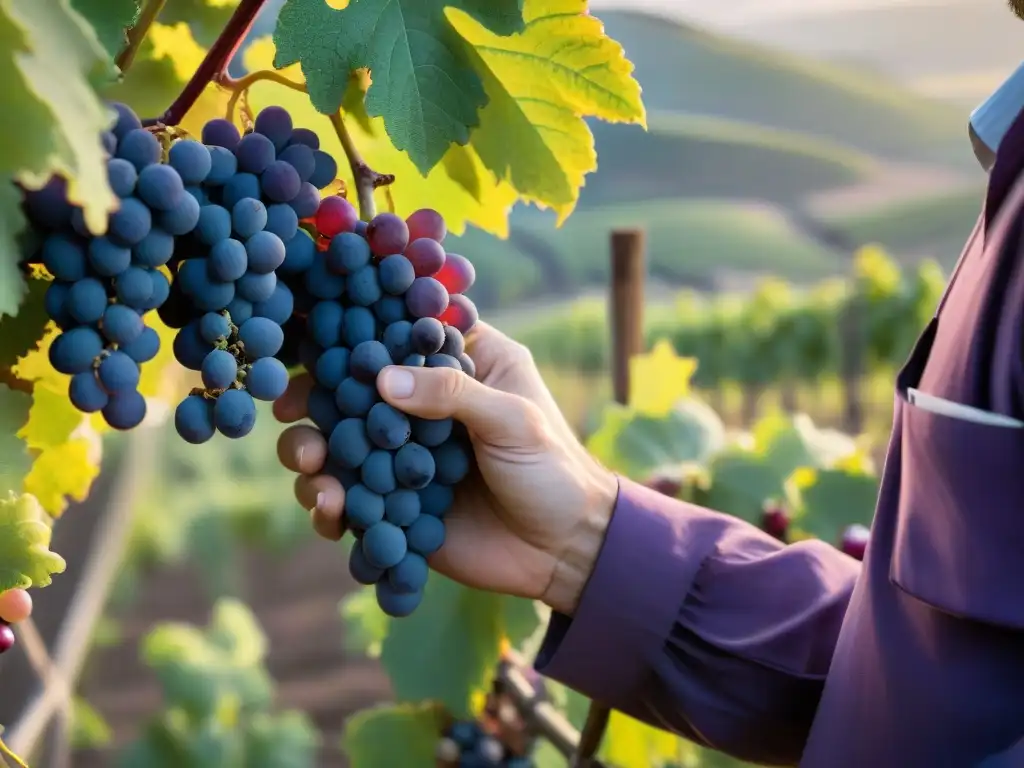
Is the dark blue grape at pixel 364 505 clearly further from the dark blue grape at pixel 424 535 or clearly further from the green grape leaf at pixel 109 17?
the green grape leaf at pixel 109 17

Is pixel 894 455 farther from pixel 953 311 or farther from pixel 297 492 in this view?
pixel 297 492

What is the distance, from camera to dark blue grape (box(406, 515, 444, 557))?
1.92ft

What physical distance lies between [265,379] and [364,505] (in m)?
0.11

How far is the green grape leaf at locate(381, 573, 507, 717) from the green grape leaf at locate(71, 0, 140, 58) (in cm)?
85

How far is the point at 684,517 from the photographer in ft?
2.92

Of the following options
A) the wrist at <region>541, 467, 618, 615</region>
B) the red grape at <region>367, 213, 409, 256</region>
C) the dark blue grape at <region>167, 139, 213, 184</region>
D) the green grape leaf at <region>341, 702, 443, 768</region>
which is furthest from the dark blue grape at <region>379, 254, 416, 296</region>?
the green grape leaf at <region>341, 702, 443, 768</region>

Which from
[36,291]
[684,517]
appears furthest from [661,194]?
[36,291]

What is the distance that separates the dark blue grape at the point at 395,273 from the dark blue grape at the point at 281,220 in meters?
0.05

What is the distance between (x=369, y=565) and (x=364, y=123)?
0.26 metres

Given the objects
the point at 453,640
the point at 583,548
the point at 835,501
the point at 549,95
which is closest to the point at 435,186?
the point at 549,95

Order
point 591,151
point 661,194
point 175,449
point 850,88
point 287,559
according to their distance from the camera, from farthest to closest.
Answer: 1. point 850,88
2. point 661,194
3. point 287,559
4. point 175,449
5. point 591,151

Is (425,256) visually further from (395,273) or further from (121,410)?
(121,410)

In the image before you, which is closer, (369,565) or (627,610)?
(369,565)

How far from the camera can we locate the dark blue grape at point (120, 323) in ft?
1.41
